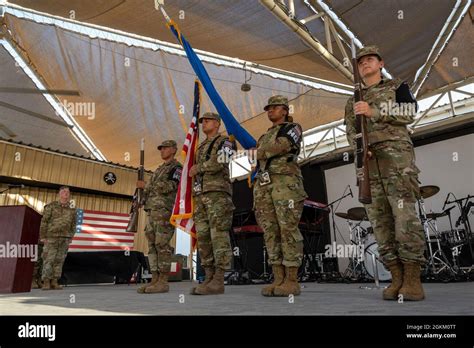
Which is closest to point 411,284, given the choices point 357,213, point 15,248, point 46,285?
point 357,213

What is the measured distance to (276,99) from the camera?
3172 millimetres

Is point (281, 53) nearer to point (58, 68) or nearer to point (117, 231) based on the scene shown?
point (58, 68)

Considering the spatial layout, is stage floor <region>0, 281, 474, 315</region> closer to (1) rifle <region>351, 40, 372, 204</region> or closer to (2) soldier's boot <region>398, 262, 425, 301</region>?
(2) soldier's boot <region>398, 262, 425, 301</region>

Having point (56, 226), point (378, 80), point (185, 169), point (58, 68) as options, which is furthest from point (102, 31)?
point (378, 80)

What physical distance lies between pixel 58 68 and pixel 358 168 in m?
7.23

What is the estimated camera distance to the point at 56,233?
6039 millimetres

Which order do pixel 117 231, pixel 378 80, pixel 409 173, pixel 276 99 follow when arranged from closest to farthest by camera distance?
pixel 409 173, pixel 378 80, pixel 276 99, pixel 117 231

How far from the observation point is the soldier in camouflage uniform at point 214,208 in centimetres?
321

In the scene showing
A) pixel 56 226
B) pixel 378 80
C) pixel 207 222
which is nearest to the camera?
pixel 378 80

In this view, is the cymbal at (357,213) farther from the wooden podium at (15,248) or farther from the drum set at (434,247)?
the wooden podium at (15,248)

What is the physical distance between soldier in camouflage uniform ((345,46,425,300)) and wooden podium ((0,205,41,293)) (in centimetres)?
365

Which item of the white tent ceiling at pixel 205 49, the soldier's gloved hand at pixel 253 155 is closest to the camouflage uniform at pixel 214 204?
the soldier's gloved hand at pixel 253 155

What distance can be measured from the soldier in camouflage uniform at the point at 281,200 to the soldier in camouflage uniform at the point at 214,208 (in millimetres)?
384

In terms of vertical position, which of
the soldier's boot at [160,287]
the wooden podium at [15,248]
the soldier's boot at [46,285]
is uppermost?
the wooden podium at [15,248]
